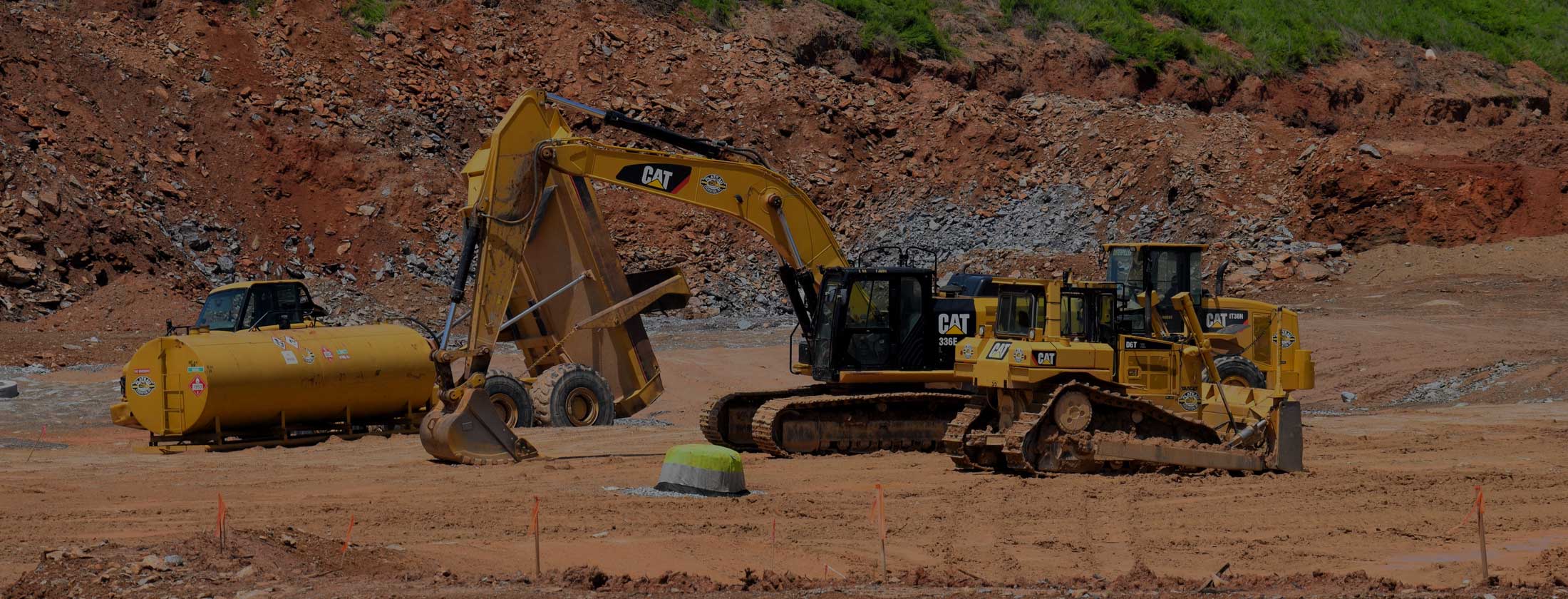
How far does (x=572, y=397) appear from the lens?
2036 cm

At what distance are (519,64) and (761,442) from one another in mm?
23832

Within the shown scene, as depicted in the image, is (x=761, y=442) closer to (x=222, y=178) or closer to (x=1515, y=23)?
(x=222, y=178)

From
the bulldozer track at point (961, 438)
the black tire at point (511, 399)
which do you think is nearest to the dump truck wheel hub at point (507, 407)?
the black tire at point (511, 399)

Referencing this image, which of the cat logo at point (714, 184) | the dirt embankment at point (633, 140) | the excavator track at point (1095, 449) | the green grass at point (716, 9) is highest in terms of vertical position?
the green grass at point (716, 9)

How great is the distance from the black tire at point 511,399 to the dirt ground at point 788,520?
621mm

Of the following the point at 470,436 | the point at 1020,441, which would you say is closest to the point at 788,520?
the point at 1020,441

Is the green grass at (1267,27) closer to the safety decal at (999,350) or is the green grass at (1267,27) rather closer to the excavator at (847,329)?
the excavator at (847,329)

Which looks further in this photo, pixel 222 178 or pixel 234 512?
pixel 222 178

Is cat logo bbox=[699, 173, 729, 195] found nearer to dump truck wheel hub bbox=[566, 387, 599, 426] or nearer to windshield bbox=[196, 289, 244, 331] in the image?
dump truck wheel hub bbox=[566, 387, 599, 426]

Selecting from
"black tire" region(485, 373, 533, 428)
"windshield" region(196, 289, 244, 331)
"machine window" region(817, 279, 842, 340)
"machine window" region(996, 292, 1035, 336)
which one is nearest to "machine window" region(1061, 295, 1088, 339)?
"machine window" region(996, 292, 1035, 336)

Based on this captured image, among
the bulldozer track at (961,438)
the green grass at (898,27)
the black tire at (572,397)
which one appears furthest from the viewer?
the green grass at (898,27)

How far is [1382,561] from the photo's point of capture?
36.4ft

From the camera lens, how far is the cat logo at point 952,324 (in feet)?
59.2

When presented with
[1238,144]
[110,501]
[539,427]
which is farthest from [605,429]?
[1238,144]
